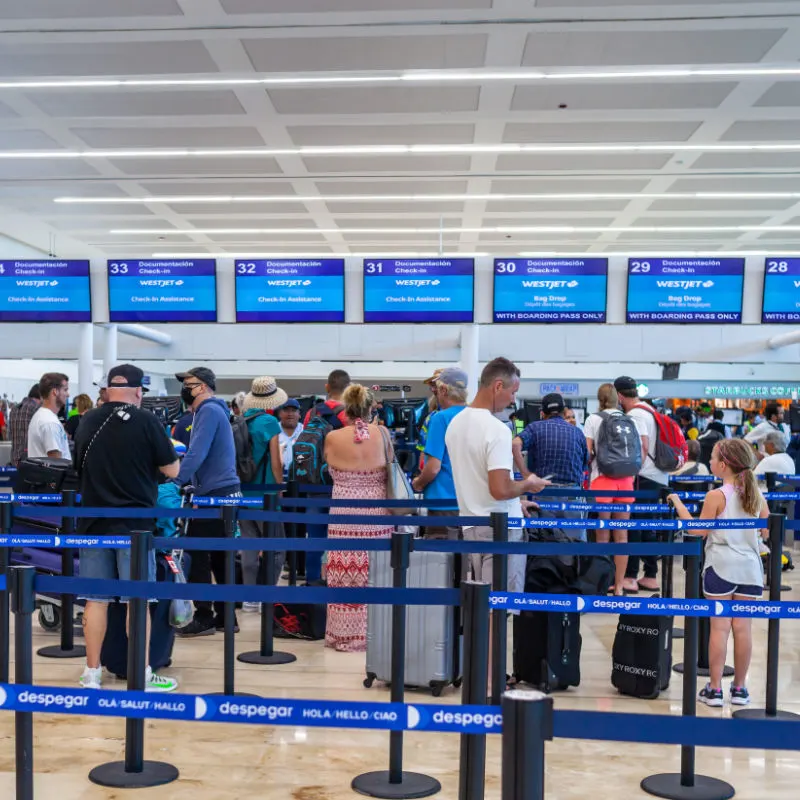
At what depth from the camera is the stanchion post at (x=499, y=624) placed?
10.6ft

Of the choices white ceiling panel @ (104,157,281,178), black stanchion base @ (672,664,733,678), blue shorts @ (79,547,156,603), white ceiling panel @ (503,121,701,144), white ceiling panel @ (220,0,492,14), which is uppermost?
white ceiling panel @ (220,0,492,14)

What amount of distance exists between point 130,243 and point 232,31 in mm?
10296

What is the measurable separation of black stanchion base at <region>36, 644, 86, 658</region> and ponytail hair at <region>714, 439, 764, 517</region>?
12.1 feet

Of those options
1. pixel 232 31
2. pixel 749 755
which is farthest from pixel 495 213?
pixel 749 755

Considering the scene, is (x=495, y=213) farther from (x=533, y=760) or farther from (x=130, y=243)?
(x=533, y=760)

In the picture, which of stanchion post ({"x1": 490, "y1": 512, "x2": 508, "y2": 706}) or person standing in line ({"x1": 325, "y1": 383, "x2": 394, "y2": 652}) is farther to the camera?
person standing in line ({"x1": 325, "y1": 383, "x2": 394, "y2": 652})

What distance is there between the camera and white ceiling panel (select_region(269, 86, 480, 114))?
9391 millimetres

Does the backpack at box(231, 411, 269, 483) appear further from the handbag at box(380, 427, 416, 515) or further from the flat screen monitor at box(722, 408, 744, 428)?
the flat screen monitor at box(722, 408, 744, 428)

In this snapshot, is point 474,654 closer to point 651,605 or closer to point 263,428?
point 651,605

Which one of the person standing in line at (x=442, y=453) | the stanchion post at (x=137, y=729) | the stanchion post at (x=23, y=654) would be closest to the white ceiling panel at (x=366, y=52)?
the person standing in line at (x=442, y=453)

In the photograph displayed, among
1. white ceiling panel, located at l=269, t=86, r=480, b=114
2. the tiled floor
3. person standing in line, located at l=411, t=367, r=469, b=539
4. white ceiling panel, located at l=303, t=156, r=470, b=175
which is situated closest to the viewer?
the tiled floor

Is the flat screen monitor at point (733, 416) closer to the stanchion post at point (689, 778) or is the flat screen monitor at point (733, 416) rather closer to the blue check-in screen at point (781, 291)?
the blue check-in screen at point (781, 291)

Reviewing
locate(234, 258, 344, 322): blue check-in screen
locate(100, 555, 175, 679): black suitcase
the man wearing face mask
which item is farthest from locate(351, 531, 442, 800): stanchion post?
locate(234, 258, 344, 322): blue check-in screen

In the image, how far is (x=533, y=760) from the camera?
178cm
